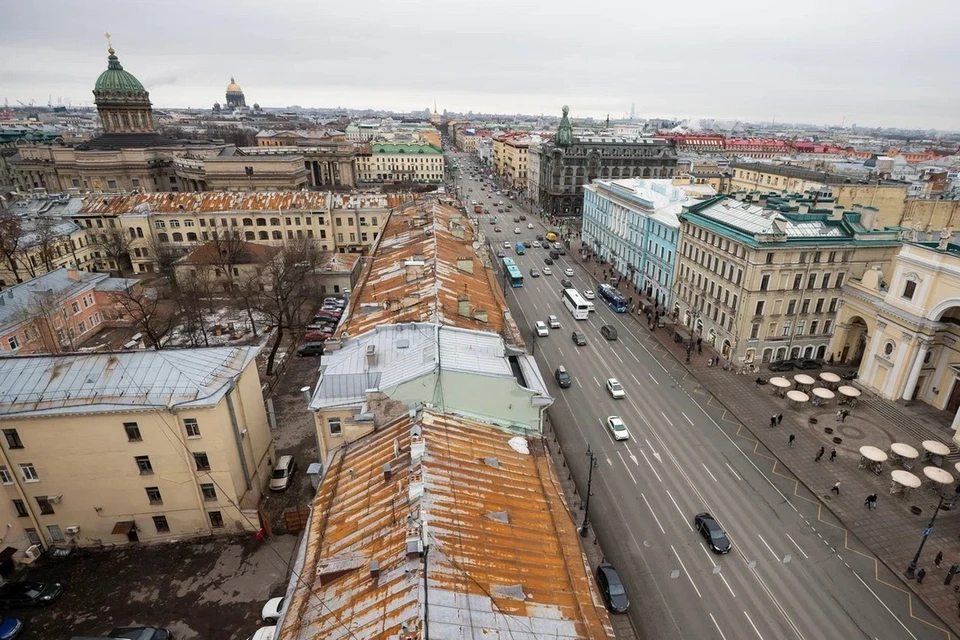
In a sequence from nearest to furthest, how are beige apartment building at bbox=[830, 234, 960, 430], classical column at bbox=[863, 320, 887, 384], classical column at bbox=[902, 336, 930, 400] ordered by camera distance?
1. beige apartment building at bbox=[830, 234, 960, 430]
2. classical column at bbox=[902, 336, 930, 400]
3. classical column at bbox=[863, 320, 887, 384]

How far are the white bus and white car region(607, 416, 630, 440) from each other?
2796 centimetres

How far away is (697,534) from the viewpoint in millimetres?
36062

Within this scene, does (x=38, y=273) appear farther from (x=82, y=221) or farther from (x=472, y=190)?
(x=472, y=190)

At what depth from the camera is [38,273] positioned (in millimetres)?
71188

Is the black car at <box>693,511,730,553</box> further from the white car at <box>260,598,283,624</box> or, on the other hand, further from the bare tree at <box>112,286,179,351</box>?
the bare tree at <box>112,286,179,351</box>

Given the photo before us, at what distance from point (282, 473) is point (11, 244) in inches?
2279

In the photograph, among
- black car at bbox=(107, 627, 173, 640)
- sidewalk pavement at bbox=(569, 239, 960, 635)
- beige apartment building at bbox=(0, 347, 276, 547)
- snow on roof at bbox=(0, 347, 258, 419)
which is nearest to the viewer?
black car at bbox=(107, 627, 173, 640)

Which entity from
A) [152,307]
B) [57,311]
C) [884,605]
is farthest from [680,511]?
[57,311]

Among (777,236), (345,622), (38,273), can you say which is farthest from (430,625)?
(38,273)

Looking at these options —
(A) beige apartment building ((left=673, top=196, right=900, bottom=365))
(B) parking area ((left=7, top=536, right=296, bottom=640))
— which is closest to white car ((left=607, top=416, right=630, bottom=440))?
(A) beige apartment building ((left=673, top=196, right=900, bottom=365))

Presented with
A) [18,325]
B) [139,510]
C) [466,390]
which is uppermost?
[466,390]

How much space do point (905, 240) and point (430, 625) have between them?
59.4 m

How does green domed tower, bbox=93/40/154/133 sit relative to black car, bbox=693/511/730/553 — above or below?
above

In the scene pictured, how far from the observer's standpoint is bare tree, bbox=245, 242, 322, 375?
6003 centimetres
